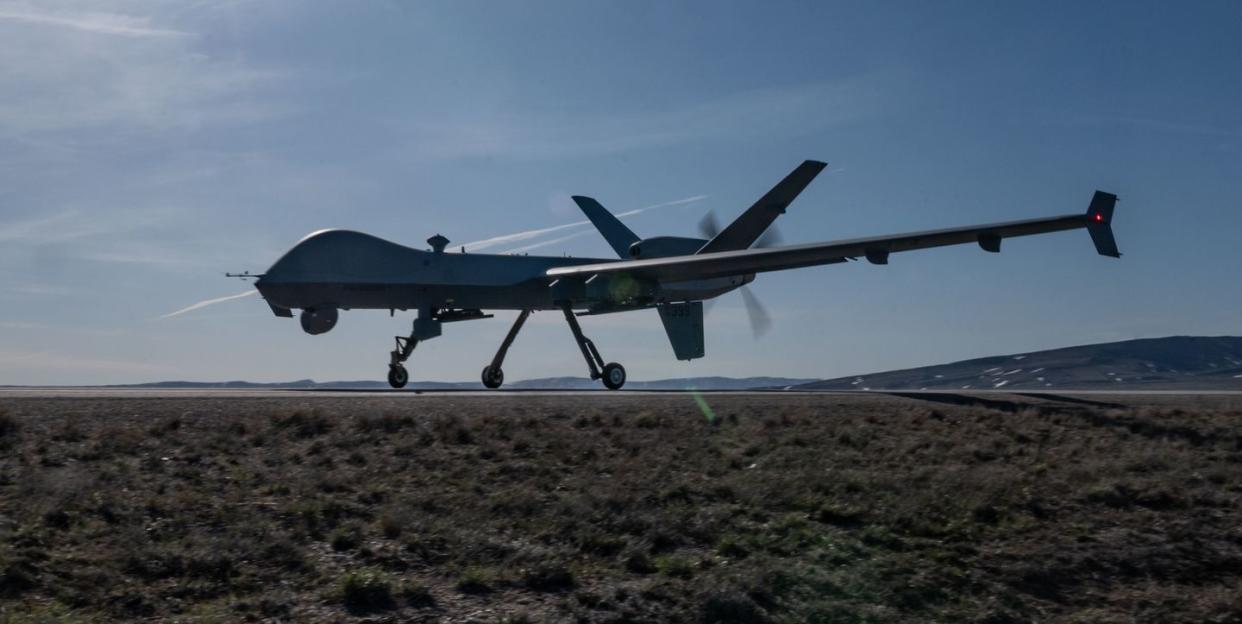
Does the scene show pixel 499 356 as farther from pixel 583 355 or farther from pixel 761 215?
pixel 761 215

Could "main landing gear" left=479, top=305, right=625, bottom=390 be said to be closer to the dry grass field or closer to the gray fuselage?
the gray fuselage

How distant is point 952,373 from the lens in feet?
342

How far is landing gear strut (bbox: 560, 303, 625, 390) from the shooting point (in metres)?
36.5

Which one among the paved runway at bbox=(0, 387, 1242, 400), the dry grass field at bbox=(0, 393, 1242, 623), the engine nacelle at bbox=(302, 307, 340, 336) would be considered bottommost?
the dry grass field at bbox=(0, 393, 1242, 623)

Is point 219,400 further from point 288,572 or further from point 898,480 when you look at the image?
point 898,480

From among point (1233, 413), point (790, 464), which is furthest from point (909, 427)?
point (1233, 413)

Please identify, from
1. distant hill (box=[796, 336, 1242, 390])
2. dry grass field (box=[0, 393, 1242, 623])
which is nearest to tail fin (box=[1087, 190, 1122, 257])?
dry grass field (box=[0, 393, 1242, 623])

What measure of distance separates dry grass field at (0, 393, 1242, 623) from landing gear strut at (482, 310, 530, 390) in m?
14.7

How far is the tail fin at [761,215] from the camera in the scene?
128 feet

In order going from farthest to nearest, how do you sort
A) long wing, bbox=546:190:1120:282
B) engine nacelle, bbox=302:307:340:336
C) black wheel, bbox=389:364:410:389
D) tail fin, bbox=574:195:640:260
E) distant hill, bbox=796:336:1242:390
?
distant hill, bbox=796:336:1242:390 < tail fin, bbox=574:195:640:260 < black wheel, bbox=389:364:410:389 < engine nacelle, bbox=302:307:340:336 < long wing, bbox=546:190:1120:282

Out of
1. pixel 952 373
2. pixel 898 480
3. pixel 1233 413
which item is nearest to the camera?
pixel 898 480

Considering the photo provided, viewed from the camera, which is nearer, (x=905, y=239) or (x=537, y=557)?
(x=537, y=557)

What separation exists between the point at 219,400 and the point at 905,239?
17874mm

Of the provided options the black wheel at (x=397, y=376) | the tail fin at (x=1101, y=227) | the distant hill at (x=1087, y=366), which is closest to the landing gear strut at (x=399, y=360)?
the black wheel at (x=397, y=376)
